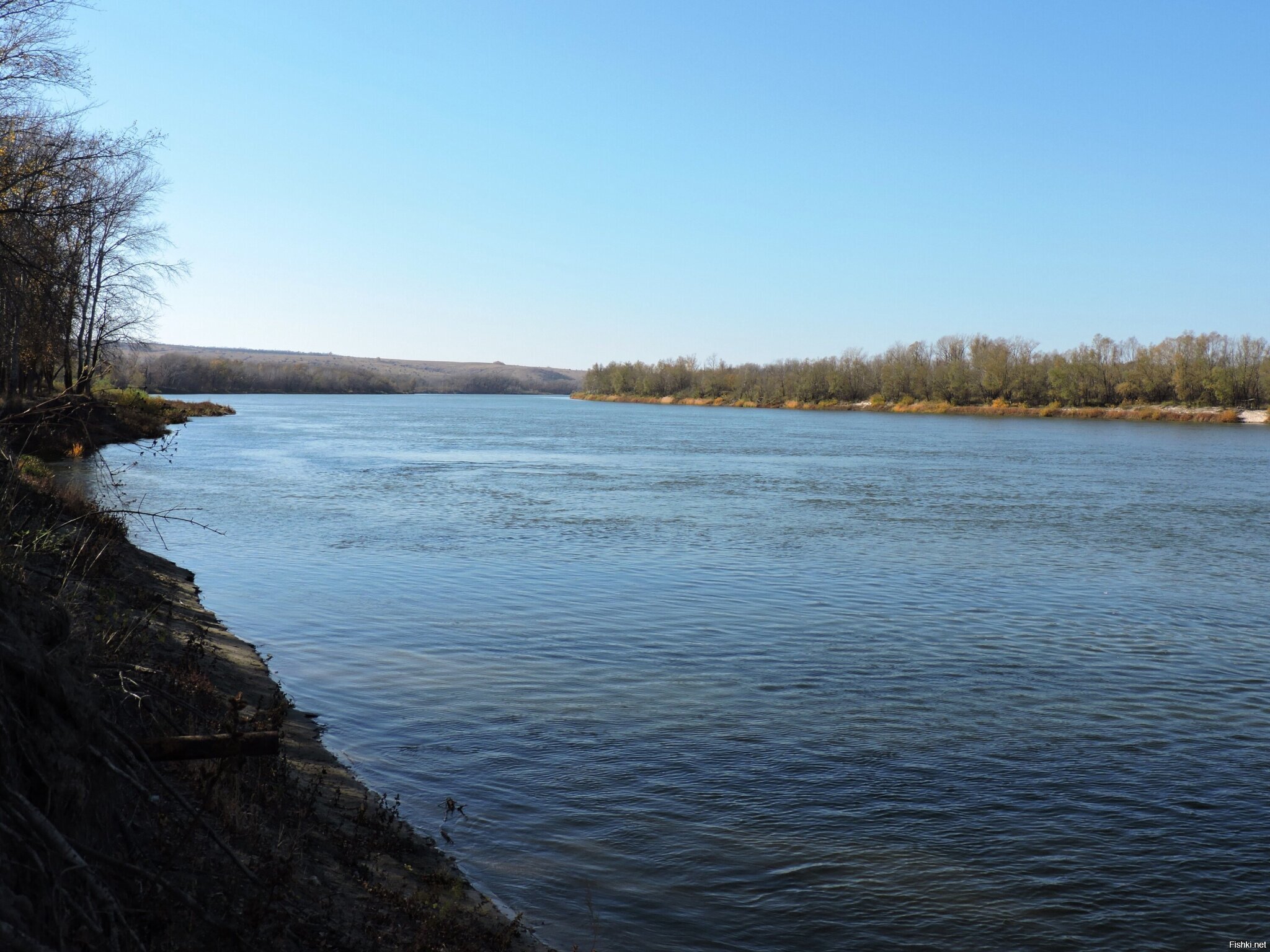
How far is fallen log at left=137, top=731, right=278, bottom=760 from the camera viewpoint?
5.32 metres

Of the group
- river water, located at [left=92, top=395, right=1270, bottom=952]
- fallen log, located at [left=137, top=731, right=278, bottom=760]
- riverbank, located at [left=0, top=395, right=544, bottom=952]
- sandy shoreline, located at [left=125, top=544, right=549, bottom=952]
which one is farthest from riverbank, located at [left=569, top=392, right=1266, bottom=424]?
fallen log, located at [left=137, top=731, right=278, bottom=760]

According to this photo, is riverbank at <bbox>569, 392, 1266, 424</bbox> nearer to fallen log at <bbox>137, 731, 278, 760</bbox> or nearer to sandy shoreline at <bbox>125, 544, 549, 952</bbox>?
sandy shoreline at <bbox>125, 544, 549, 952</bbox>

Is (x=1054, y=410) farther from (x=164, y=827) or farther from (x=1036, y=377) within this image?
(x=164, y=827)

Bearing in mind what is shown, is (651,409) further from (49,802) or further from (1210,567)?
(49,802)

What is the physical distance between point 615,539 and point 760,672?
11.2 metres

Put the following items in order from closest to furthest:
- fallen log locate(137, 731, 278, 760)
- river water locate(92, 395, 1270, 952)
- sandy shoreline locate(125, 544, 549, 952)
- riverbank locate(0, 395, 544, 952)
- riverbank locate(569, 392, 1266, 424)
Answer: riverbank locate(0, 395, 544, 952) < fallen log locate(137, 731, 278, 760) < sandy shoreline locate(125, 544, 549, 952) < river water locate(92, 395, 1270, 952) < riverbank locate(569, 392, 1266, 424)

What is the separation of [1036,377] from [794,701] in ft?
427

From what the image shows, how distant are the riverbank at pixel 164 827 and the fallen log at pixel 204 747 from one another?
5 centimetres

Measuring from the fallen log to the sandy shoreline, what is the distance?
870 millimetres

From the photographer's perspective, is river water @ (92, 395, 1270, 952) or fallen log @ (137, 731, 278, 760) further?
river water @ (92, 395, 1270, 952)

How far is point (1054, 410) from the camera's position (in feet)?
404

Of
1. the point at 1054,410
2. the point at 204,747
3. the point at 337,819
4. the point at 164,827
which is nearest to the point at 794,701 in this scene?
the point at 337,819

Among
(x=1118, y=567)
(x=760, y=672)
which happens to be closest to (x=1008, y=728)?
(x=760, y=672)

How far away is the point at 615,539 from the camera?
23.4 m
